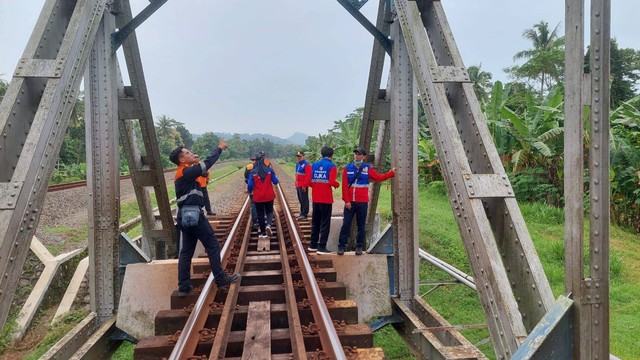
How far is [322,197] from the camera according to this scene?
669cm

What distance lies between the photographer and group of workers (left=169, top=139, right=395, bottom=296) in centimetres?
483

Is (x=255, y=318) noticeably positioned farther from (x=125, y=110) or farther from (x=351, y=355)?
(x=125, y=110)

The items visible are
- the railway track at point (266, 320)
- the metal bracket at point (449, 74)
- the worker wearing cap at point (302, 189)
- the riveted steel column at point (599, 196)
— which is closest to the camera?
the riveted steel column at point (599, 196)

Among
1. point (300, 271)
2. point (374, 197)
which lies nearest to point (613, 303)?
point (374, 197)

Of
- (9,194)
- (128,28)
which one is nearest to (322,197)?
(128,28)

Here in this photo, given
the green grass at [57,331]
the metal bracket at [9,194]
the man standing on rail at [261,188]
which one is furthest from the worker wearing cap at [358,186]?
the green grass at [57,331]

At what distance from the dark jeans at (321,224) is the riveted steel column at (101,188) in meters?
2.91

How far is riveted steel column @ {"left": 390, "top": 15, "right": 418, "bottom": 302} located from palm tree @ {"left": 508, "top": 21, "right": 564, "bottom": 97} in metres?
38.5

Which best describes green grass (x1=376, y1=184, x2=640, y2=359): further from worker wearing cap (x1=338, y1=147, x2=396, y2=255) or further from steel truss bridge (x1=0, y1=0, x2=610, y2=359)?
steel truss bridge (x1=0, y1=0, x2=610, y2=359)

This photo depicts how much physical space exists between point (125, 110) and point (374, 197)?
4029 millimetres

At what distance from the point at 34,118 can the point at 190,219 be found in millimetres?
1899

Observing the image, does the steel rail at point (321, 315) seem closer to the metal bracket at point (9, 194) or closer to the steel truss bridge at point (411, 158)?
the steel truss bridge at point (411, 158)

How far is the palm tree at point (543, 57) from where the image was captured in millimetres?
39125

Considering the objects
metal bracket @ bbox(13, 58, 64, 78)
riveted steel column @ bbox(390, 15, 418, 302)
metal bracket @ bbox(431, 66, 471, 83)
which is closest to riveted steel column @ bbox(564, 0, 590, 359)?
metal bracket @ bbox(431, 66, 471, 83)
